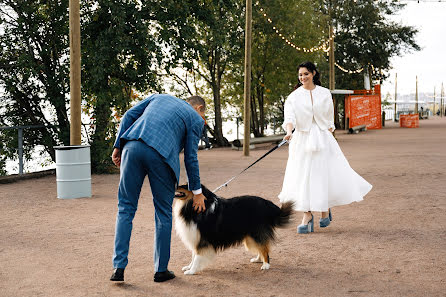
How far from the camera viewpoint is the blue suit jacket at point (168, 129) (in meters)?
5.25

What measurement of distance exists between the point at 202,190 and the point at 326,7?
36.0 m

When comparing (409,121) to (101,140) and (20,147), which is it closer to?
(101,140)

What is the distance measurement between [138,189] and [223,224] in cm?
87

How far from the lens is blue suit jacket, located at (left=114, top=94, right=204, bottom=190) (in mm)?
5246

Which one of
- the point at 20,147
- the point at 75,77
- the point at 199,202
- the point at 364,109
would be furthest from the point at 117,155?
the point at 364,109

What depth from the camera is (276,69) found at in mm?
28672

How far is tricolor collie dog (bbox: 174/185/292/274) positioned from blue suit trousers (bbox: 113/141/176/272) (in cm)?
15

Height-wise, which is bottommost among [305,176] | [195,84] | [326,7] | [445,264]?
[445,264]

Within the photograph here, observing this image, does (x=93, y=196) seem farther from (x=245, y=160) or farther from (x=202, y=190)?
(x=245, y=160)

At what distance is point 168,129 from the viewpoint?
5305 millimetres

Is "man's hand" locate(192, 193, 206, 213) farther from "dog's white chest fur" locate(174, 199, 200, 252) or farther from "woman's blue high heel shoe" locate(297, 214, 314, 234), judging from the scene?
"woman's blue high heel shoe" locate(297, 214, 314, 234)

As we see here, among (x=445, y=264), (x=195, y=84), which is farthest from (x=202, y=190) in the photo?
(x=195, y=84)

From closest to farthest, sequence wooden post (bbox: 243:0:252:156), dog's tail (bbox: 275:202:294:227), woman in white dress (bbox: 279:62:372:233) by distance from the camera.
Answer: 1. dog's tail (bbox: 275:202:294:227)
2. woman in white dress (bbox: 279:62:372:233)
3. wooden post (bbox: 243:0:252:156)

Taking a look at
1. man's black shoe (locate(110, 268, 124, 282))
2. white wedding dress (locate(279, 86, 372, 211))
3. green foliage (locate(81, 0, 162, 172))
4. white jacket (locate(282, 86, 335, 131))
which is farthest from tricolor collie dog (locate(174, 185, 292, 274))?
green foliage (locate(81, 0, 162, 172))
